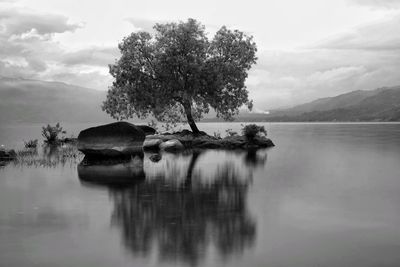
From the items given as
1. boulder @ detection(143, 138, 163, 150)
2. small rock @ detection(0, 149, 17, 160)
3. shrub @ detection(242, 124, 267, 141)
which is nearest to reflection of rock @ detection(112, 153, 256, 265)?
small rock @ detection(0, 149, 17, 160)

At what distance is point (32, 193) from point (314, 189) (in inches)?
516

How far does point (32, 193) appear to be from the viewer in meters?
20.1

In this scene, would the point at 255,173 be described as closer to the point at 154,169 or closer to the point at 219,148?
the point at 154,169

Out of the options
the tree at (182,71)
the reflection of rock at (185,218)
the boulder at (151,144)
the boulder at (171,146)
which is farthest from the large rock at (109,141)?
the tree at (182,71)

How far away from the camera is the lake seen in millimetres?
10406

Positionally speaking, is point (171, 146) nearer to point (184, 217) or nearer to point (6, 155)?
point (6, 155)

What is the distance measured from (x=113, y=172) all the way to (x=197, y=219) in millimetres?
13977

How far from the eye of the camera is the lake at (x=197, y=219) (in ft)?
34.1

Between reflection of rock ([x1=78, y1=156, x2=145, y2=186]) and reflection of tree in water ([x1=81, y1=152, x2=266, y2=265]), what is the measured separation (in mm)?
1321

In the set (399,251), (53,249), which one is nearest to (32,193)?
(53,249)

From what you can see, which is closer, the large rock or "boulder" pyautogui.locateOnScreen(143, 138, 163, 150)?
the large rock

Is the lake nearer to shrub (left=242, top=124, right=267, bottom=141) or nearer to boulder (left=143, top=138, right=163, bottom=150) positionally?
boulder (left=143, top=138, right=163, bottom=150)

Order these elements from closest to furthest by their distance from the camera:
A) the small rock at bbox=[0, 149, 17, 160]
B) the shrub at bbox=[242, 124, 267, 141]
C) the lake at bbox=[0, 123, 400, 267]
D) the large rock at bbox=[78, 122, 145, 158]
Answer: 1. the lake at bbox=[0, 123, 400, 267]
2. the large rock at bbox=[78, 122, 145, 158]
3. the small rock at bbox=[0, 149, 17, 160]
4. the shrub at bbox=[242, 124, 267, 141]

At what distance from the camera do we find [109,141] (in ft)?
107
